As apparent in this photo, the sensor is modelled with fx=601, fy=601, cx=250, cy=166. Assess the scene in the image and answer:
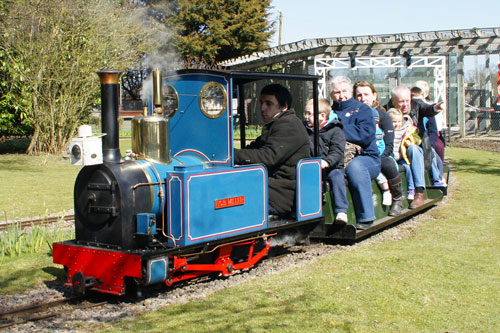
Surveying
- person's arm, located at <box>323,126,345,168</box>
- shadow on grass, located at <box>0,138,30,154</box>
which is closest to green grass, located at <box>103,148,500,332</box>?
person's arm, located at <box>323,126,345,168</box>

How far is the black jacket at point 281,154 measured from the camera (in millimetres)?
6262

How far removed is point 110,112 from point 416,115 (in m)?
6.31

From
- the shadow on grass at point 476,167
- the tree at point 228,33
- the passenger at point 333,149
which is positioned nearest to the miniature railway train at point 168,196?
the passenger at point 333,149

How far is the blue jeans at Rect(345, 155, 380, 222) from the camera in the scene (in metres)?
7.71

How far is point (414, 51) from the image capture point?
86.4ft

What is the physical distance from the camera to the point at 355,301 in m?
5.18

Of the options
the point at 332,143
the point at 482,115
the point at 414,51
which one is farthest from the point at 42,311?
the point at 482,115

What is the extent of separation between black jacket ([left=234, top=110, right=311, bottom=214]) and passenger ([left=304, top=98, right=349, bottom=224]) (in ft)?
2.19

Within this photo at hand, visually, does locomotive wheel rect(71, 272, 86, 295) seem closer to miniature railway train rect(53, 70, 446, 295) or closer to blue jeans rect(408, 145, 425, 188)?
miniature railway train rect(53, 70, 446, 295)

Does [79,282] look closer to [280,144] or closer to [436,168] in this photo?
[280,144]

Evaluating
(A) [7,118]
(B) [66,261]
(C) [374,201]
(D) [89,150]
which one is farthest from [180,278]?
(A) [7,118]

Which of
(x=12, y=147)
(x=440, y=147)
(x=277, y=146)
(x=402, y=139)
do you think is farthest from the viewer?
(x=12, y=147)

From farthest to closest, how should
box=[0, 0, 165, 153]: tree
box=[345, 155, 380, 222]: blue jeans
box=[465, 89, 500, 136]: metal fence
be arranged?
box=[465, 89, 500, 136]: metal fence, box=[0, 0, 165, 153]: tree, box=[345, 155, 380, 222]: blue jeans

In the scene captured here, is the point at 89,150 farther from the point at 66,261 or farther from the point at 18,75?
the point at 18,75
